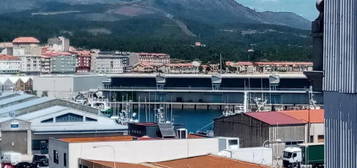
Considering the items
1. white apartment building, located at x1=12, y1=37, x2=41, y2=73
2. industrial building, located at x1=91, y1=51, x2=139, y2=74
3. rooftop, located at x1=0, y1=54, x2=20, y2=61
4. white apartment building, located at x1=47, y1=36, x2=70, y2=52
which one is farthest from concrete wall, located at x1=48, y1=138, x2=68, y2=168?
white apartment building, located at x1=47, y1=36, x2=70, y2=52

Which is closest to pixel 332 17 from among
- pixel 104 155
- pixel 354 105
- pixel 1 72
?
pixel 354 105

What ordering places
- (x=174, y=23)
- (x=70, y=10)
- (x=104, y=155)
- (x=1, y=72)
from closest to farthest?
(x=104, y=155) < (x=1, y=72) < (x=174, y=23) < (x=70, y=10)

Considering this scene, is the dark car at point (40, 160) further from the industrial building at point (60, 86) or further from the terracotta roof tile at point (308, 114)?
the industrial building at point (60, 86)

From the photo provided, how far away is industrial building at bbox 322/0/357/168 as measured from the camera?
3.79m

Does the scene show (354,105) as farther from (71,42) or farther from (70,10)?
(70,10)

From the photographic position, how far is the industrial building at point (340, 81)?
379cm

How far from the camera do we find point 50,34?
91125 millimetres

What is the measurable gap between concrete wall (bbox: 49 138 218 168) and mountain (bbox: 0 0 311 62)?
36463 mm

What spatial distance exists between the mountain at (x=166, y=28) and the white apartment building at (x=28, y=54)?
12327 millimetres

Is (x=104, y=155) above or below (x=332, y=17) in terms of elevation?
below

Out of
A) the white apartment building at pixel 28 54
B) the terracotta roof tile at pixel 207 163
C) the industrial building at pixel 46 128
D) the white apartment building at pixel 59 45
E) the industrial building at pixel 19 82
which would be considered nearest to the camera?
the terracotta roof tile at pixel 207 163

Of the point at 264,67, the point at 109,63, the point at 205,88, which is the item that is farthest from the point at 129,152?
the point at 109,63

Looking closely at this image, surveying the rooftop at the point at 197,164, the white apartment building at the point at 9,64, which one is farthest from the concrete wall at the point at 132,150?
the white apartment building at the point at 9,64

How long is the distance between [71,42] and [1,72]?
30392 mm
